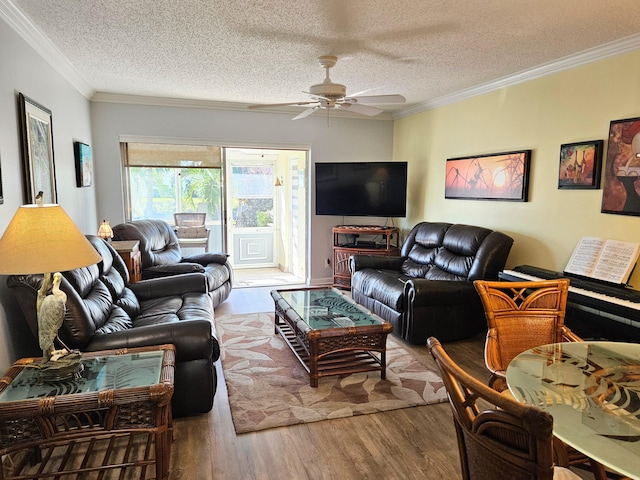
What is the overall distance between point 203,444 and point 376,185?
158 inches

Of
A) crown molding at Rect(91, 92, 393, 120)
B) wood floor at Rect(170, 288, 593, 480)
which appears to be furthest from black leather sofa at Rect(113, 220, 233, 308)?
wood floor at Rect(170, 288, 593, 480)

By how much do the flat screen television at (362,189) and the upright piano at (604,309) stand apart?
2724mm

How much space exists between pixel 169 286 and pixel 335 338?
163 cm

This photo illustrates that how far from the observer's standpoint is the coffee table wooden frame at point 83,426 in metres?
1.74

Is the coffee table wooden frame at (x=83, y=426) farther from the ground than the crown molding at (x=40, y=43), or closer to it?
closer to it

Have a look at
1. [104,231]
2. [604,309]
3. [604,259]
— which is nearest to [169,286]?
[104,231]

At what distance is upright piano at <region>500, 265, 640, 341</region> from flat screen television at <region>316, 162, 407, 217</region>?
2.72m

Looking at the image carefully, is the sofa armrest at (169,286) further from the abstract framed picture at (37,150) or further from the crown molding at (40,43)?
the crown molding at (40,43)

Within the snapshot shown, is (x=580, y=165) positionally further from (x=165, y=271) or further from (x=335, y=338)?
(x=165, y=271)

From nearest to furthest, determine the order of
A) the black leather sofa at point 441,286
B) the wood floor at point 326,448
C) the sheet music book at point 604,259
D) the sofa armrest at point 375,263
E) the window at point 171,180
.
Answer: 1. the wood floor at point 326,448
2. the sheet music book at point 604,259
3. the black leather sofa at point 441,286
4. the sofa armrest at point 375,263
5. the window at point 171,180

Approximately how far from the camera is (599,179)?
3.21m

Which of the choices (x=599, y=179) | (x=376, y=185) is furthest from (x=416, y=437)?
(x=376, y=185)

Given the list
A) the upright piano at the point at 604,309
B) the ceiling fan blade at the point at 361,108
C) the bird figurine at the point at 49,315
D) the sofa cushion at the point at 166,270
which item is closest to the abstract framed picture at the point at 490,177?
the upright piano at the point at 604,309

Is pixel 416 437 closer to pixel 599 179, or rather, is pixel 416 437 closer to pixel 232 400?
pixel 232 400
